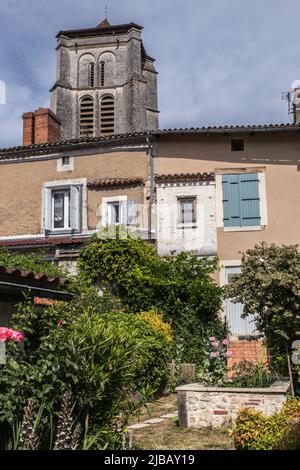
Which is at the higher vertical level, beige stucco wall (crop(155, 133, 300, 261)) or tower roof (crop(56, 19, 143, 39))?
tower roof (crop(56, 19, 143, 39))

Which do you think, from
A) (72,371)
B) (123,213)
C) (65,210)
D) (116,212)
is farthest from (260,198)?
(72,371)

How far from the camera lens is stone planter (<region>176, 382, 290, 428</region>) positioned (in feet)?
26.3

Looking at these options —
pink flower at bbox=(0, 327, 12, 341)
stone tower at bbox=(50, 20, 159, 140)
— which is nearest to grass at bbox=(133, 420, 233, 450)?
pink flower at bbox=(0, 327, 12, 341)

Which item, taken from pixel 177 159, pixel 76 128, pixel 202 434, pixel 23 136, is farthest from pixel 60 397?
pixel 76 128

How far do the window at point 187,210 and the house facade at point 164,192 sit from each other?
3cm

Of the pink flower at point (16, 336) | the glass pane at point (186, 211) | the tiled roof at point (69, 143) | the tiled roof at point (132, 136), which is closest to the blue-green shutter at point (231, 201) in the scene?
the glass pane at point (186, 211)

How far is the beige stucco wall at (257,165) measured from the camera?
55.3 ft

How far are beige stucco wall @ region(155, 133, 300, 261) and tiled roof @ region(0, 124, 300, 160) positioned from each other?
383 millimetres

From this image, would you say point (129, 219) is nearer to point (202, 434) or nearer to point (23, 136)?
point (23, 136)

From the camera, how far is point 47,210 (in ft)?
60.7

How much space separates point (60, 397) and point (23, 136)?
17731mm

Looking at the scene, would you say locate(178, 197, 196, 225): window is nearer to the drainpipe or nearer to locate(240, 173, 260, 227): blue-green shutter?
the drainpipe

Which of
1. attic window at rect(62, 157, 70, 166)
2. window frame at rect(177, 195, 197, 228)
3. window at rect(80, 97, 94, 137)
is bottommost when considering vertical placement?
window frame at rect(177, 195, 197, 228)

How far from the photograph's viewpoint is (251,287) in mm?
10383
